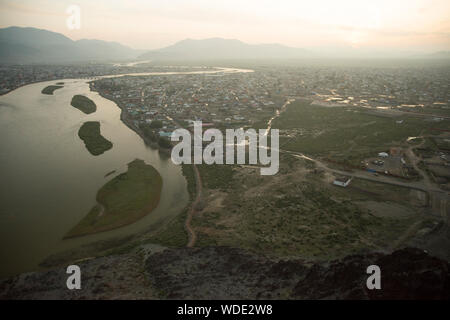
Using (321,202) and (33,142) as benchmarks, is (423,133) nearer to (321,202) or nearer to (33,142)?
(321,202)

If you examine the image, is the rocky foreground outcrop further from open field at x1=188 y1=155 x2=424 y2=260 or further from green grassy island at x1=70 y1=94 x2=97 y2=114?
green grassy island at x1=70 y1=94 x2=97 y2=114

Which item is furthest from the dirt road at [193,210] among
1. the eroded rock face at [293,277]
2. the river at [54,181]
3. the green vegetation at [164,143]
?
the green vegetation at [164,143]

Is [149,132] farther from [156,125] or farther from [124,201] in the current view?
[124,201]

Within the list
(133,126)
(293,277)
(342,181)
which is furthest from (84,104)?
(293,277)

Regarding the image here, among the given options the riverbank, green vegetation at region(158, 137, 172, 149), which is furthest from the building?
green vegetation at region(158, 137, 172, 149)

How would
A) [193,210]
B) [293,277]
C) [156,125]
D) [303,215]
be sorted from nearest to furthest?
[293,277] → [303,215] → [193,210] → [156,125]
